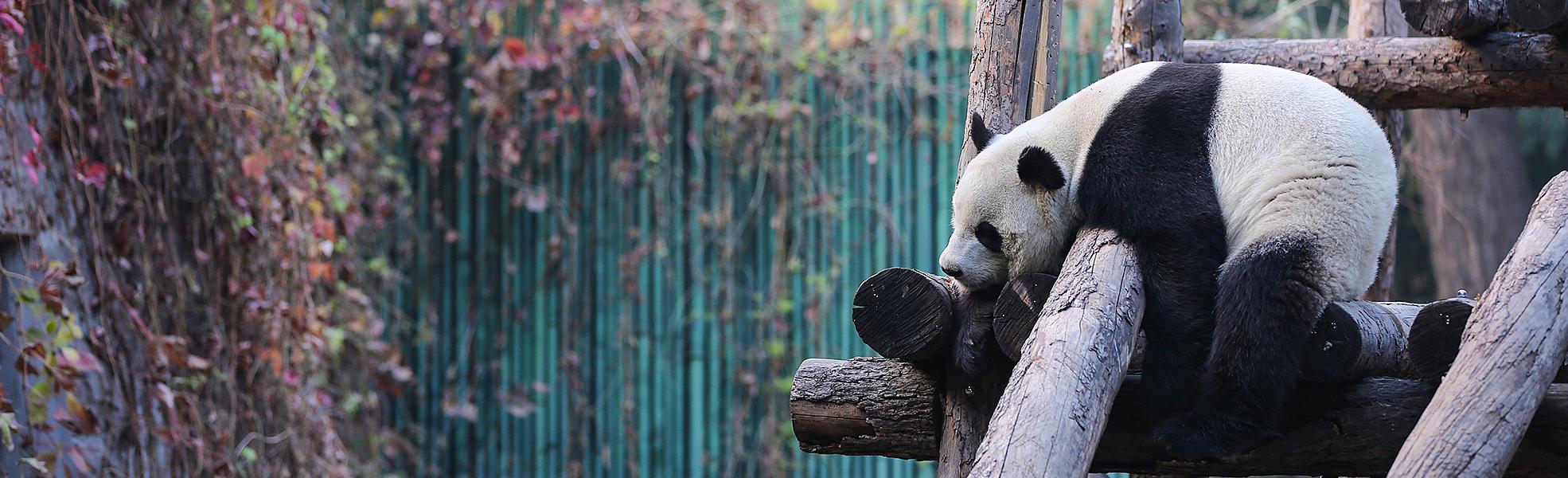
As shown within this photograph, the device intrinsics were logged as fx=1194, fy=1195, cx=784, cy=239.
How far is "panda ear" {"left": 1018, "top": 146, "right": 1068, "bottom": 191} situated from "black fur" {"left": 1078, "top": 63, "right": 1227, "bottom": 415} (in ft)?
0.17

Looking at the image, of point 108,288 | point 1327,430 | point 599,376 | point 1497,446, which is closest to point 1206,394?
point 1327,430

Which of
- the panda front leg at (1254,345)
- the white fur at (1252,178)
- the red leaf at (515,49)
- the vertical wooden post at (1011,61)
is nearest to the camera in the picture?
the panda front leg at (1254,345)

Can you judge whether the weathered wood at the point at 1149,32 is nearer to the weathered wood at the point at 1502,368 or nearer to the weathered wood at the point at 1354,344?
the weathered wood at the point at 1354,344

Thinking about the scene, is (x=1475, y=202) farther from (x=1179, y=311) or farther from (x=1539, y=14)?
(x=1179, y=311)

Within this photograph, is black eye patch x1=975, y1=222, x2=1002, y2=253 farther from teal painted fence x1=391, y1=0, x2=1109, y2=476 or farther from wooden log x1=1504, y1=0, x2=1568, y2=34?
teal painted fence x1=391, y1=0, x2=1109, y2=476

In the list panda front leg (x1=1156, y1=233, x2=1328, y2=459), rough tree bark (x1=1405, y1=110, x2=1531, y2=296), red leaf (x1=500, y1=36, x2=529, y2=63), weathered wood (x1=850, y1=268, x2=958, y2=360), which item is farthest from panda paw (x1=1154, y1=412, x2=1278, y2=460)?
rough tree bark (x1=1405, y1=110, x2=1531, y2=296)

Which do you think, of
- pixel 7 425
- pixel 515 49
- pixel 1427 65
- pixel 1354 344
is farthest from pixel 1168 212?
pixel 515 49

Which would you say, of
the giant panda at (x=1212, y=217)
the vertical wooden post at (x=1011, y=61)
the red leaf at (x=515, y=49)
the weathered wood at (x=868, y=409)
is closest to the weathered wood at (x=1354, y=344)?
the giant panda at (x=1212, y=217)

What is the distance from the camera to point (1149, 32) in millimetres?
3475

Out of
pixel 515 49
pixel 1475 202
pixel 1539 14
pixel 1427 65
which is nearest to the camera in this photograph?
pixel 1539 14

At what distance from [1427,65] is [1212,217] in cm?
140

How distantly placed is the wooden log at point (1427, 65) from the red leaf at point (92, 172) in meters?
3.21

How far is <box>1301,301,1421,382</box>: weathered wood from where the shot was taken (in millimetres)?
2184

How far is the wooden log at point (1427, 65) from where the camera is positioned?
10.0 ft
